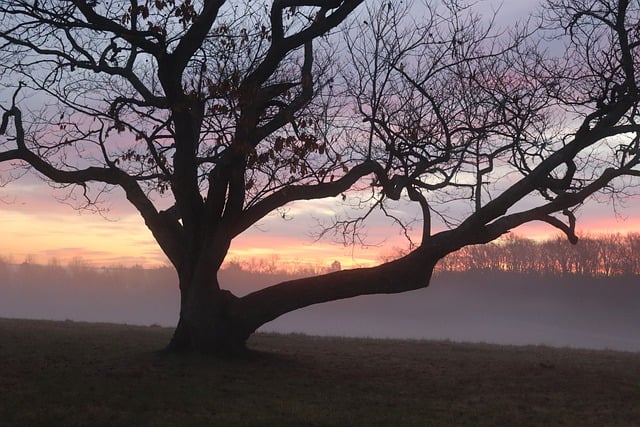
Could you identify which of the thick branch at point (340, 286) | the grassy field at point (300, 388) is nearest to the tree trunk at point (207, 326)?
the thick branch at point (340, 286)

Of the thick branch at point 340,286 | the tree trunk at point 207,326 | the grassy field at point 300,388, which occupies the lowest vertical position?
the grassy field at point 300,388

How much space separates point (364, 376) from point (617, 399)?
467 centimetres

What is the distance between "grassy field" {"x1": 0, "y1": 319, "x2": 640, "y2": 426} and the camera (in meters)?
9.23

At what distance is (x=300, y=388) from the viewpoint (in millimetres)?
11836

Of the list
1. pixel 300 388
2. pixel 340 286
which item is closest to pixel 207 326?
pixel 340 286

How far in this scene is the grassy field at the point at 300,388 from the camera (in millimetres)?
9227

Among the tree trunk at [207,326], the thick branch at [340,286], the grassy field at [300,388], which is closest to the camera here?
the grassy field at [300,388]

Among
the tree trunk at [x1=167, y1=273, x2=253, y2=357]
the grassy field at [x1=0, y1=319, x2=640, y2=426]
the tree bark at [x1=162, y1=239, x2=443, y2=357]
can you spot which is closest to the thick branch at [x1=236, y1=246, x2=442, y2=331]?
the tree bark at [x1=162, y1=239, x2=443, y2=357]

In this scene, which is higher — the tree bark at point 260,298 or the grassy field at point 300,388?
the tree bark at point 260,298

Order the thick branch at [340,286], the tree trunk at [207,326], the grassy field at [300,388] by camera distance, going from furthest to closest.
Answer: the tree trunk at [207,326]
the thick branch at [340,286]
the grassy field at [300,388]

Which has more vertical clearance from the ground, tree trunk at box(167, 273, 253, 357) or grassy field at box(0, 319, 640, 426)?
tree trunk at box(167, 273, 253, 357)

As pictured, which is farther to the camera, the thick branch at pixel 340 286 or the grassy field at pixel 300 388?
the thick branch at pixel 340 286

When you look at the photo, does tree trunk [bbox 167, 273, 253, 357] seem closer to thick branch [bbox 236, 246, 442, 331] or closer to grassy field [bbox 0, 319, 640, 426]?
thick branch [bbox 236, 246, 442, 331]

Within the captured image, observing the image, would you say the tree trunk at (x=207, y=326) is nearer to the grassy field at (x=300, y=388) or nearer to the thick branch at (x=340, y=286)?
the thick branch at (x=340, y=286)
